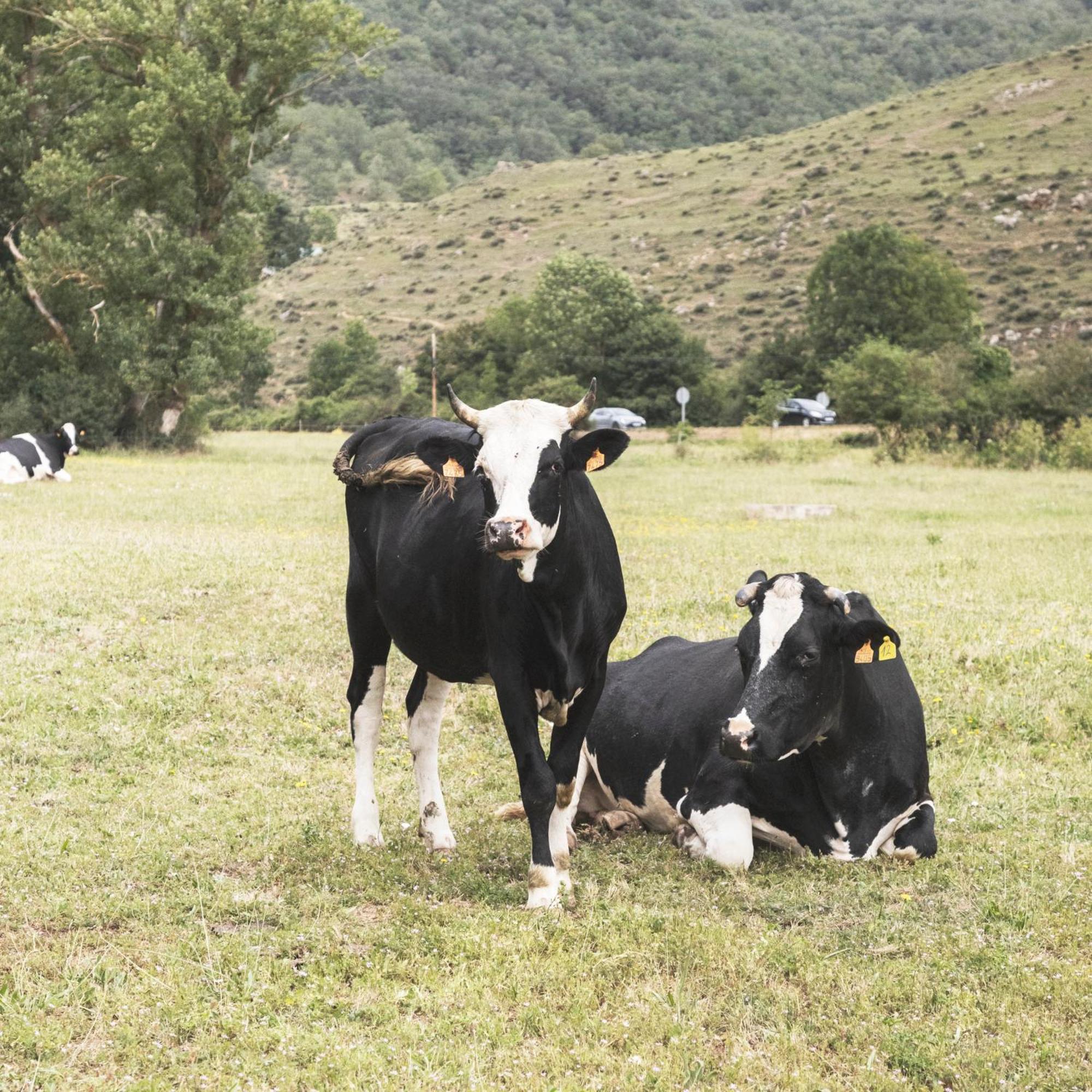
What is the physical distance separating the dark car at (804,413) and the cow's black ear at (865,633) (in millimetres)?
58817

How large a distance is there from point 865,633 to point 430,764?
2613 mm

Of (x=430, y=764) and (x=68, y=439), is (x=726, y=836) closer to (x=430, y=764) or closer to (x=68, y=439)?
(x=430, y=764)

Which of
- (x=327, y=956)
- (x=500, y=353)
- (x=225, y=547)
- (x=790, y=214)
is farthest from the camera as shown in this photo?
(x=790, y=214)

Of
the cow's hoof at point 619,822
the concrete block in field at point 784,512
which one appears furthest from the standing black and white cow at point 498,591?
the concrete block in field at point 784,512

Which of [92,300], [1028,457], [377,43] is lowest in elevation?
[1028,457]

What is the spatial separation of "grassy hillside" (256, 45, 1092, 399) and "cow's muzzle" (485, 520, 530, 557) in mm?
74871

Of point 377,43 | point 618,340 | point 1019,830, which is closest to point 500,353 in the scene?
point 618,340

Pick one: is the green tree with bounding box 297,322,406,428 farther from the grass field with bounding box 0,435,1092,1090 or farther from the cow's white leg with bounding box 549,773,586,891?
the cow's white leg with bounding box 549,773,586,891

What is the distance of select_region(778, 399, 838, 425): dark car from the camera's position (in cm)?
6538

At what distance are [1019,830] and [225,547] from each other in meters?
11.9

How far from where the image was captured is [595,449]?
22.0ft

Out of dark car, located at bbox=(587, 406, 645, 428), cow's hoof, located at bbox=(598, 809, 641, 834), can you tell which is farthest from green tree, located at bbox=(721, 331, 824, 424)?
cow's hoof, located at bbox=(598, 809, 641, 834)

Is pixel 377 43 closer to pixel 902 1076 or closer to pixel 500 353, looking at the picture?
pixel 902 1076

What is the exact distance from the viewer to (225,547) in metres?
17.4
